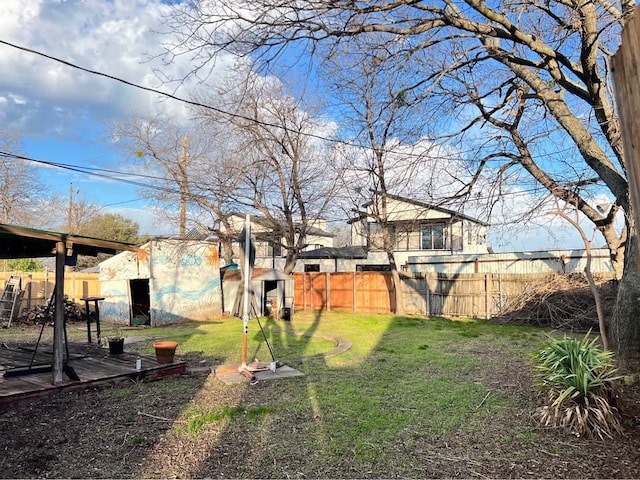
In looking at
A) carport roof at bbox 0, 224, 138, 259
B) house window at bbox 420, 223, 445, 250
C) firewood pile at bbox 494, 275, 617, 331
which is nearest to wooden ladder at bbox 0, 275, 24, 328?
carport roof at bbox 0, 224, 138, 259

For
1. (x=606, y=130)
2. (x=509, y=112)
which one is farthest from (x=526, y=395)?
(x=509, y=112)

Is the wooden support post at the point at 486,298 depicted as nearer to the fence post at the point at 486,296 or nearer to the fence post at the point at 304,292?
the fence post at the point at 486,296

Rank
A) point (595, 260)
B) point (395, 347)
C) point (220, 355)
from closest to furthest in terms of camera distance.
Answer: point (220, 355) → point (395, 347) → point (595, 260)

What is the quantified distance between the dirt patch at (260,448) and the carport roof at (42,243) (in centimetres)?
196

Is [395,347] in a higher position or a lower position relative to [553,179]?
lower

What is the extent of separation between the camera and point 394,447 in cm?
379

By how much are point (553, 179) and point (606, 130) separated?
1.83 metres

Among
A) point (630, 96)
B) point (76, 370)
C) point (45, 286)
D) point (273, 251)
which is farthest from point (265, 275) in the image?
point (630, 96)

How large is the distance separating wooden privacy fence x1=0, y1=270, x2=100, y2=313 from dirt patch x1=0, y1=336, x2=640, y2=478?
11.5 metres

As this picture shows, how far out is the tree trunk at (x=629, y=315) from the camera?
5464 mm

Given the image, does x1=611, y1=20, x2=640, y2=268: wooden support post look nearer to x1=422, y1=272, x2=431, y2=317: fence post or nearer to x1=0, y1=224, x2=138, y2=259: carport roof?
x1=0, y1=224, x2=138, y2=259: carport roof

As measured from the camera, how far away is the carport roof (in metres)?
5.19

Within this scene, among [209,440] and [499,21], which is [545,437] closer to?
[209,440]

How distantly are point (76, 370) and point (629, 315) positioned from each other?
764cm
